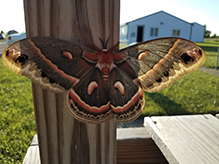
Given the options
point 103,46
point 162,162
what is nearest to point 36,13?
point 103,46

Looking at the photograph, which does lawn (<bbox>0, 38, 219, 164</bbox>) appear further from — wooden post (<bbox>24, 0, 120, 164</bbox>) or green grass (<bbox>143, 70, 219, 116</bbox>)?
wooden post (<bbox>24, 0, 120, 164</bbox>)

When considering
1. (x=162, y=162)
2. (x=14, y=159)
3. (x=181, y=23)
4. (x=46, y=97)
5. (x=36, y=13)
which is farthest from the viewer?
(x=181, y=23)

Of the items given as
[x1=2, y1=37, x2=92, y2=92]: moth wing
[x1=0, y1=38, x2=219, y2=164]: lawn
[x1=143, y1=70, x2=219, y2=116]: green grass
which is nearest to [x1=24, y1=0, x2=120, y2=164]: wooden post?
[x1=2, y1=37, x2=92, y2=92]: moth wing

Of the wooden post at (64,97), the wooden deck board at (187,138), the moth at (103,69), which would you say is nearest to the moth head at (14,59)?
the moth at (103,69)

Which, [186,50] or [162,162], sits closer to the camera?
[186,50]

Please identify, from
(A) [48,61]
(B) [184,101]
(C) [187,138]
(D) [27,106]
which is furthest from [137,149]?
(B) [184,101]

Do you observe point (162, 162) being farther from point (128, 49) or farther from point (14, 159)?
point (14, 159)
